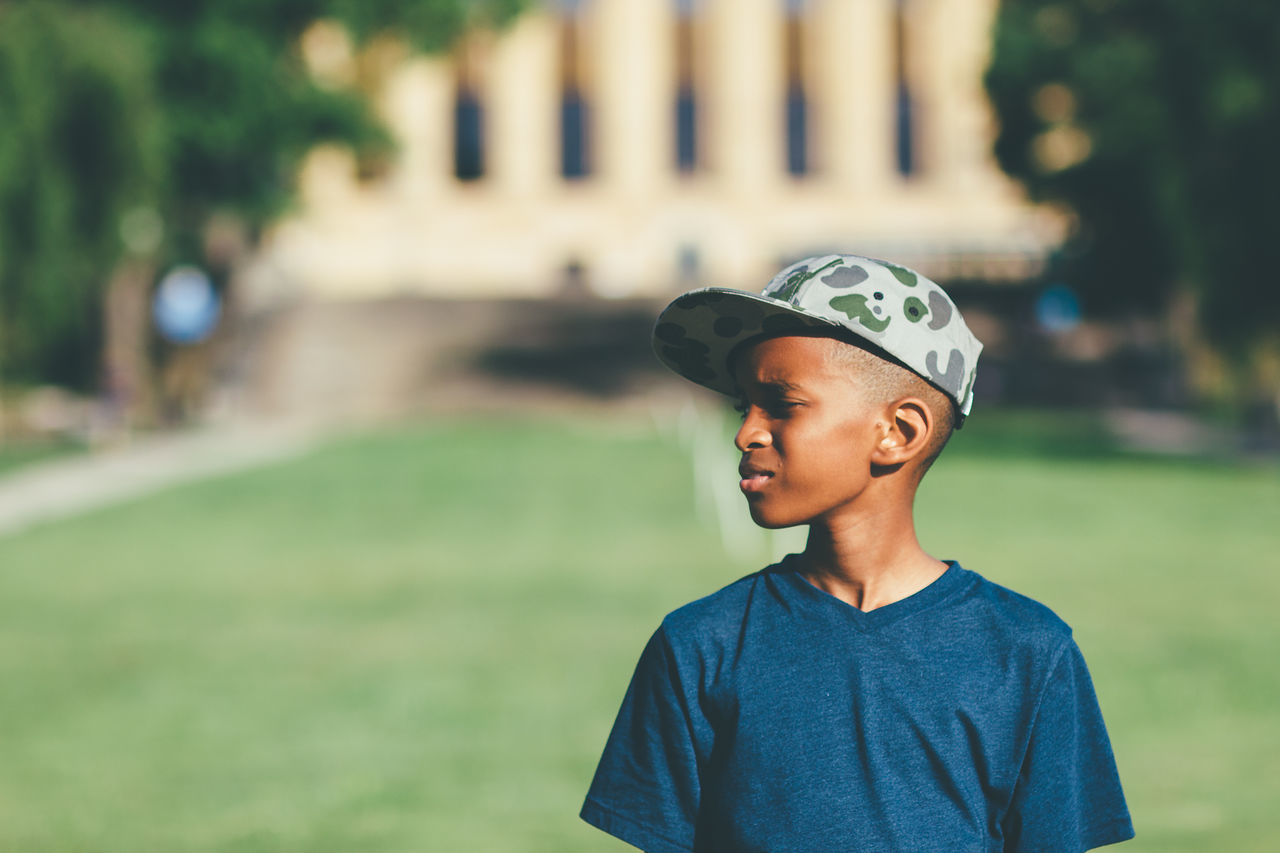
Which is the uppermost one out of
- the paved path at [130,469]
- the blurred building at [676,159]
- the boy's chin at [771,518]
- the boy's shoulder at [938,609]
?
the blurred building at [676,159]

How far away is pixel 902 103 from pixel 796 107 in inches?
150

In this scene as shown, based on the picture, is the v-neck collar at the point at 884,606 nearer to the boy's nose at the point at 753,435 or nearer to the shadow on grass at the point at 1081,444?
the boy's nose at the point at 753,435

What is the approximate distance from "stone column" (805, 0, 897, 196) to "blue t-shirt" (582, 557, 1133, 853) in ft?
192

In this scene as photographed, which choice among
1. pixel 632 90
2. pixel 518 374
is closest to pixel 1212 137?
pixel 518 374

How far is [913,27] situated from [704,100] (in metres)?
7.90

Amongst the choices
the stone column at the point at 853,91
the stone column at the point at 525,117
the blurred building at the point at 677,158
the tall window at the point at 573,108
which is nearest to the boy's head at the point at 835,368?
the blurred building at the point at 677,158

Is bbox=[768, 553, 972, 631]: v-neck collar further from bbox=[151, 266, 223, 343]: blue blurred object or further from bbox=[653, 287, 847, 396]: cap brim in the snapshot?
bbox=[151, 266, 223, 343]: blue blurred object

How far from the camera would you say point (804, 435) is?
2.15m

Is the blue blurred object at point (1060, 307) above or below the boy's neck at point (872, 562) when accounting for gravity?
above

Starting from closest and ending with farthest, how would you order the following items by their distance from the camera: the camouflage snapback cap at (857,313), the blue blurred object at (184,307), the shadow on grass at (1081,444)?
the camouflage snapback cap at (857,313), the shadow on grass at (1081,444), the blue blurred object at (184,307)

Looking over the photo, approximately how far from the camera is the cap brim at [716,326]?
2086 millimetres

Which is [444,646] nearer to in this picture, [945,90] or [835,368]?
[835,368]

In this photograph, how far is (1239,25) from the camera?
1997 centimetres

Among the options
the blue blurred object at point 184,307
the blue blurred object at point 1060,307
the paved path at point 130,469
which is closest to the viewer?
the paved path at point 130,469
